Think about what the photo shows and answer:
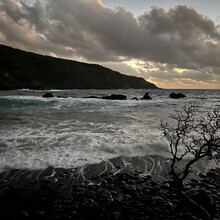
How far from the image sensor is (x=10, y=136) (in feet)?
51.6

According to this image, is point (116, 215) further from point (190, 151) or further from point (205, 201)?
point (190, 151)

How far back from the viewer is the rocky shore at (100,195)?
255 inches

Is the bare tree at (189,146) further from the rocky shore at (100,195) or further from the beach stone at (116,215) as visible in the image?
the beach stone at (116,215)

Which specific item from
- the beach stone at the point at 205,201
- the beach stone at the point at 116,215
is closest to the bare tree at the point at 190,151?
the beach stone at the point at 205,201

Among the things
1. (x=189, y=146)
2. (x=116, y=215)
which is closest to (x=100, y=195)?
(x=116, y=215)

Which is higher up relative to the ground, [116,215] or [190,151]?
[190,151]

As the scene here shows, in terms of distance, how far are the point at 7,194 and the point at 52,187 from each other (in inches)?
62.3

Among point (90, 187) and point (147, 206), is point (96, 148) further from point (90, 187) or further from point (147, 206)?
point (147, 206)

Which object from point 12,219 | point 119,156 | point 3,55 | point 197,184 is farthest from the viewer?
point 3,55

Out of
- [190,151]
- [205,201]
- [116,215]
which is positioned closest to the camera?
[116,215]

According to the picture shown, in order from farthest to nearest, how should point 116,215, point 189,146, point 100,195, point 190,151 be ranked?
point 189,146, point 190,151, point 100,195, point 116,215

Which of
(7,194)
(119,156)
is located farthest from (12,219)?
(119,156)

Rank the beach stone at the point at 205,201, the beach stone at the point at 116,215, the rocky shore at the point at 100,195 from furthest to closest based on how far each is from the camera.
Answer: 1. the beach stone at the point at 205,201
2. the rocky shore at the point at 100,195
3. the beach stone at the point at 116,215

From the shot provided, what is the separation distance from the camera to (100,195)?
760 cm
